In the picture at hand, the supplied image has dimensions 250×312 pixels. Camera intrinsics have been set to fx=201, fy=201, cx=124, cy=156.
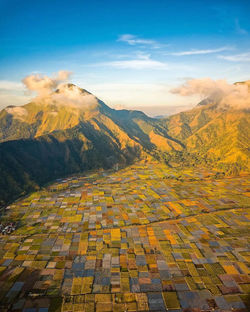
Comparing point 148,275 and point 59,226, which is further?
point 59,226

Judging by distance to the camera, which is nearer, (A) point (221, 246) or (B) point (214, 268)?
(B) point (214, 268)

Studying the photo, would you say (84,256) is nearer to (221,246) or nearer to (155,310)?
(155,310)

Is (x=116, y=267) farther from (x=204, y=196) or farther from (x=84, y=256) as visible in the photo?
(x=204, y=196)

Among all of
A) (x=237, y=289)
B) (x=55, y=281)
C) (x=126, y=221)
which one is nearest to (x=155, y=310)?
(x=237, y=289)

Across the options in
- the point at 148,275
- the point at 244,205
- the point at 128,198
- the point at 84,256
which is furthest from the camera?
the point at 128,198

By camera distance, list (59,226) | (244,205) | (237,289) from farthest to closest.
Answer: (244,205) → (59,226) → (237,289)

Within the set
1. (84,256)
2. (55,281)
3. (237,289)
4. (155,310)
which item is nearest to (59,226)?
(84,256)
